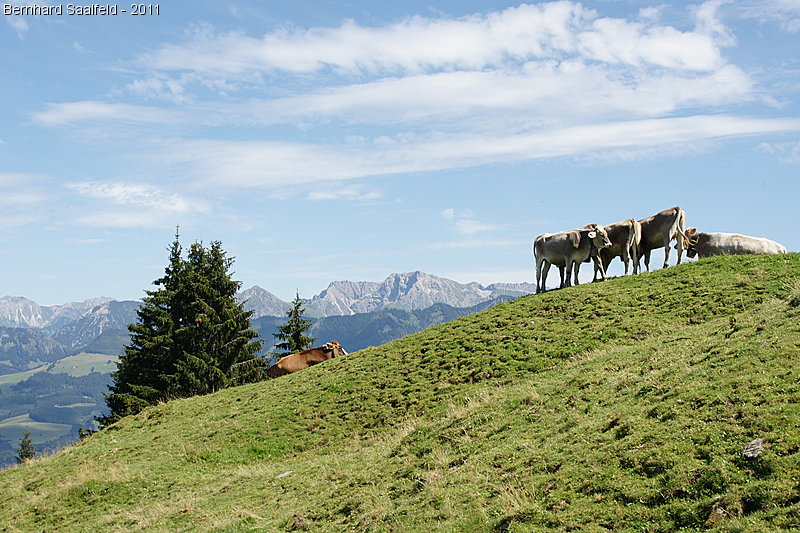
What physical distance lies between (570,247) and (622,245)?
3925 mm

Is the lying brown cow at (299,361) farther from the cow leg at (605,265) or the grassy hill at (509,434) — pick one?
the cow leg at (605,265)

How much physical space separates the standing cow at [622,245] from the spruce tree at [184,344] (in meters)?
33.9

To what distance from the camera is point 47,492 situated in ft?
74.8

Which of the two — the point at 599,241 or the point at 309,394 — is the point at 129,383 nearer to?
the point at 309,394

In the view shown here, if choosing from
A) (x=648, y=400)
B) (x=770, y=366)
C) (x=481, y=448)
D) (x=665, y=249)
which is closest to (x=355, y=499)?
(x=481, y=448)

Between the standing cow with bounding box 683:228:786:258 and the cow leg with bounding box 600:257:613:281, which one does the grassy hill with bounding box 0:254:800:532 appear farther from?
the standing cow with bounding box 683:228:786:258

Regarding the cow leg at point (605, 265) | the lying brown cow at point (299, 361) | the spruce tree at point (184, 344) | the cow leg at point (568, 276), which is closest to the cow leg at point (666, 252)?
the cow leg at point (605, 265)

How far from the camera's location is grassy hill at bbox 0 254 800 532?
34.0ft

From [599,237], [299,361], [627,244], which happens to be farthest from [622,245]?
[299,361]

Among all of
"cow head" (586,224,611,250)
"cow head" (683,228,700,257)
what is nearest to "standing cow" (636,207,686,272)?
"cow head" (683,228,700,257)

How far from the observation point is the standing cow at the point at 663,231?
3816 centimetres

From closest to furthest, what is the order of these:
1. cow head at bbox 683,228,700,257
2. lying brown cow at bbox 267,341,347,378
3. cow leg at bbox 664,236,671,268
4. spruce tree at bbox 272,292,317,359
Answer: cow leg at bbox 664,236,671,268 < cow head at bbox 683,228,700,257 < lying brown cow at bbox 267,341,347,378 < spruce tree at bbox 272,292,317,359

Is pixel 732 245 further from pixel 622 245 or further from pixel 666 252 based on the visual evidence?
pixel 622 245

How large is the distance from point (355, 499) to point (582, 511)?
634cm
